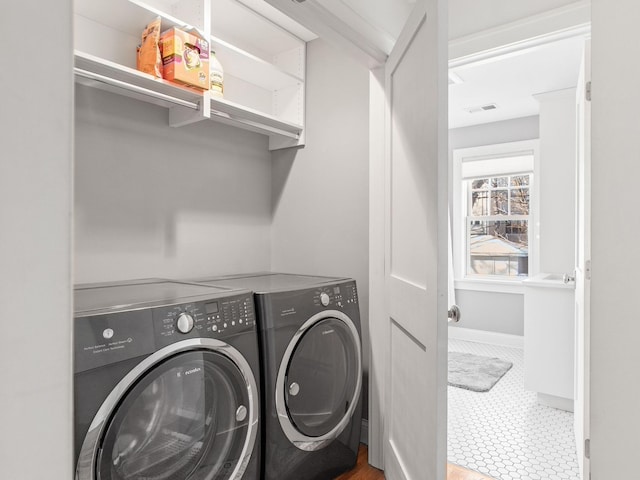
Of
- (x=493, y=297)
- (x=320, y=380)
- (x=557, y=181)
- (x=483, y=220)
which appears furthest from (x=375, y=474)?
(x=483, y=220)

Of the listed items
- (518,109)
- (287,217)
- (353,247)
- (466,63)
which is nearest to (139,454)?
(353,247)

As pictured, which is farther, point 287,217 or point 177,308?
point 287,217

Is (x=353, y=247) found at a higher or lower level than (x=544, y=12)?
lower

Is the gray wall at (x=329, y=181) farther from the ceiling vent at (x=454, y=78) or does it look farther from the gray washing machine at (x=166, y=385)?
the ceiling vent at (x=454, y=78)

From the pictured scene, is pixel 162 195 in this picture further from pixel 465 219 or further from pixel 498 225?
pixel 498 225

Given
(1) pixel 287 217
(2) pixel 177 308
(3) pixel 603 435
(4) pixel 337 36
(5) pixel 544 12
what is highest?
(5) pixel 544 12

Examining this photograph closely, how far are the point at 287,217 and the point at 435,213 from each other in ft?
4.90

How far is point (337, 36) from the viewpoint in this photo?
65.7 inches

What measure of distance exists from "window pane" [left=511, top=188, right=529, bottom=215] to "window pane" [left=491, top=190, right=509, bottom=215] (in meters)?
0.07

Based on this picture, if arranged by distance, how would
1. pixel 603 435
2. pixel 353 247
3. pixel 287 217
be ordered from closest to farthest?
pixel 603 435 → pixel 353 247 → pixel 287 217

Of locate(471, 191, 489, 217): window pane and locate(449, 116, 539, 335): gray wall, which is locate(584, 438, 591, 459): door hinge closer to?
locate(449, 116, 539, 335): gray wall

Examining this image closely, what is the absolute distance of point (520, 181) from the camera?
4.75 metres

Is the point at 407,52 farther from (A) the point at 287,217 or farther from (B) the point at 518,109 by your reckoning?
(B) the point at 518,109

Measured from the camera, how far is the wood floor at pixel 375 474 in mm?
1981
